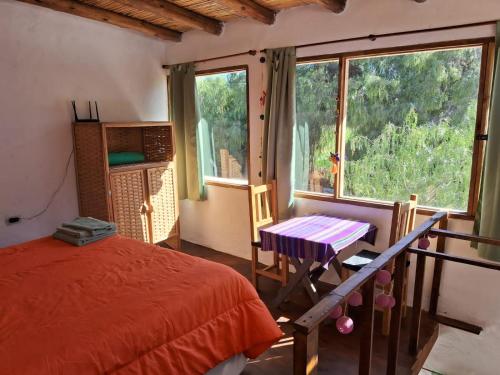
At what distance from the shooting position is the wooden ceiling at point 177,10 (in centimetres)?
293

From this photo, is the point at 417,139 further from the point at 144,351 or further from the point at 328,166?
the point at 144,351

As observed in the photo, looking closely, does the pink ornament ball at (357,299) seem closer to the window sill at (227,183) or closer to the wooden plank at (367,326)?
the wooden plank at (367,326)

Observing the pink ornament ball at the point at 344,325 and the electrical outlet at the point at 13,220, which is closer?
the pink ornament ball at the point at 344,325

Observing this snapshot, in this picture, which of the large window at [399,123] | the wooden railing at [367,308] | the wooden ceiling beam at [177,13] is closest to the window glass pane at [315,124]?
the large window at [399,123]

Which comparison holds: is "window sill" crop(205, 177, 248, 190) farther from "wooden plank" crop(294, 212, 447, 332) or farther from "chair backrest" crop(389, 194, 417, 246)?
"wooden plank" crop(294, 212, 447, 332)

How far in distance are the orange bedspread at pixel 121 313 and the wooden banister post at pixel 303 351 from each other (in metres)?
0.74

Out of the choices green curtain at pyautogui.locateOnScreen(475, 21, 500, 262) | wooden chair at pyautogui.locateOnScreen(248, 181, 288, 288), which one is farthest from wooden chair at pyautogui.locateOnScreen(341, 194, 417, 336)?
wooden chair at pyautogui.locateOnScreen(248, 181, 288, 288)

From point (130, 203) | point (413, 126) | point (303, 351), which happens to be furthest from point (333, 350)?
point (130, 203)

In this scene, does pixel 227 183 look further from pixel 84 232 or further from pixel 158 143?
pixel 84 232

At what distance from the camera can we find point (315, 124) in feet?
10.6

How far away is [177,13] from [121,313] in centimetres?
259

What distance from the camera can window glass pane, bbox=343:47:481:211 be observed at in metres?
2.55

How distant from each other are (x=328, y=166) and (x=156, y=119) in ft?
6.80

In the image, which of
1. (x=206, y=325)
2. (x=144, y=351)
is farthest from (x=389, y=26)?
(x=144, y=351)
